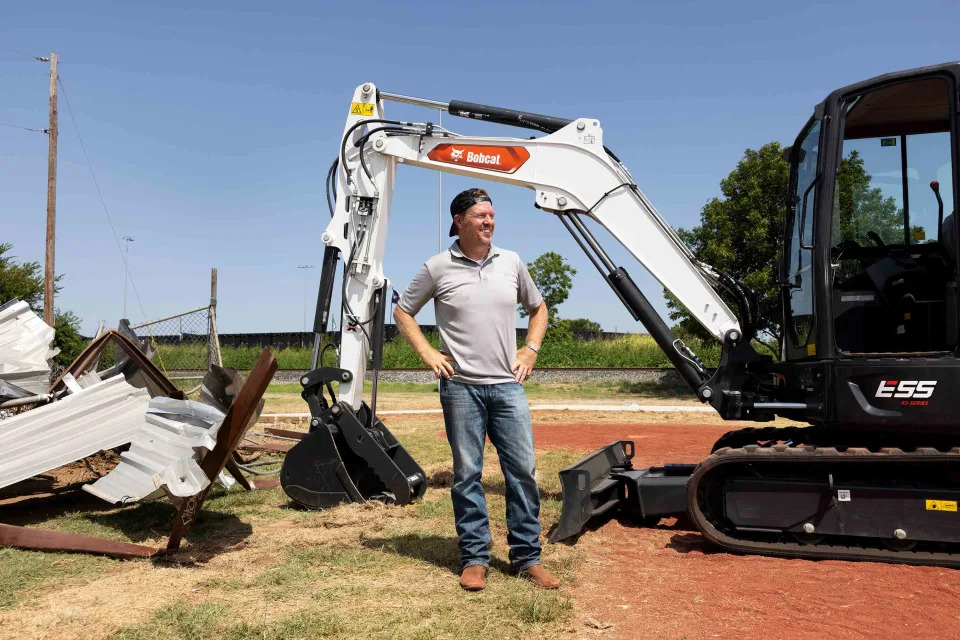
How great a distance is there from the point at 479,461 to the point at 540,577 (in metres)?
0.73

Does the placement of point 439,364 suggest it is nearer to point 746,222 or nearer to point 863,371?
point 863,371

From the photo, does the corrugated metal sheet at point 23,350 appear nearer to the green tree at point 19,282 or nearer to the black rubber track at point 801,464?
the black rubber track at point 801,464

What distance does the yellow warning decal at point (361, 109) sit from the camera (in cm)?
723

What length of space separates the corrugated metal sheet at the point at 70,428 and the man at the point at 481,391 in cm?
274

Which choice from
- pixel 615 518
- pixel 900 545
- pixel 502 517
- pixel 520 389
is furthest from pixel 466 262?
pixel 900 545

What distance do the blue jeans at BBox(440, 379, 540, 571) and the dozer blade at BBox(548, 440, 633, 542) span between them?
996mm

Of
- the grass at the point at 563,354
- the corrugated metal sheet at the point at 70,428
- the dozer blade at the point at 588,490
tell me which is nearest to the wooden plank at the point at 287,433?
the corrugated metal sheet at the point at 70,428

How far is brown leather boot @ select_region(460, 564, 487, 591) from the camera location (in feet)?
13.5

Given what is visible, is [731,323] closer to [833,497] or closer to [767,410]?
[767,410]

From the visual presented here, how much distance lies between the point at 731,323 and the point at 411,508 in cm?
303

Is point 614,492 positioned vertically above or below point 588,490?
below

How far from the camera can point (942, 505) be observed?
16.1ft

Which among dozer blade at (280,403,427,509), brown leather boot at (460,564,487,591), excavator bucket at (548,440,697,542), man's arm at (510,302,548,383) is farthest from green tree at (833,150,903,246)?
dozer blade at (280,403,427,509)

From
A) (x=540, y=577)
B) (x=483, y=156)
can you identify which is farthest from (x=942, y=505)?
(x=483, y=156)
